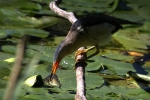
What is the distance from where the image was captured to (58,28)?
13.2ft

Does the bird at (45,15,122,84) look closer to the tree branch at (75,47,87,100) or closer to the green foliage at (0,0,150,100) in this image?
the tree branch at (75,47,87,100)

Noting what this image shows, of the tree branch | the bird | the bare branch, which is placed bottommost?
the tree branch

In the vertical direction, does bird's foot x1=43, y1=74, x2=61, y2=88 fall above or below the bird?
below

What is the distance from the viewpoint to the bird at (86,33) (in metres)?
2.29

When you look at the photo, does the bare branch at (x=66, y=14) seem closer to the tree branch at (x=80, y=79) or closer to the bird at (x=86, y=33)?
the bird at (x=86, y=33)

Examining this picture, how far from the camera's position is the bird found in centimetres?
229

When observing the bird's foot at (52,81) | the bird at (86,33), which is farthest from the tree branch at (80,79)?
the bird's foot at (52,81)

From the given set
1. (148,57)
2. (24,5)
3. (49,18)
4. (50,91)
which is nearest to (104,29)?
(50,91)

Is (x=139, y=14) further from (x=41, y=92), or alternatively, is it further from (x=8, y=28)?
(x=41, y=92)

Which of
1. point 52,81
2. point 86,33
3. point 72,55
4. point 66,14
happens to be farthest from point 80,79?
point 72,55

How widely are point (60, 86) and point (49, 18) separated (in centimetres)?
186

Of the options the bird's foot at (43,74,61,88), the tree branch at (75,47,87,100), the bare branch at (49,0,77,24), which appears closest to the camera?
the tree branch at (75,47,87,100)

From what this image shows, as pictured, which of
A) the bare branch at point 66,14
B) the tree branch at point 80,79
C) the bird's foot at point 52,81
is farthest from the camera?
the bare branch at point 66,14

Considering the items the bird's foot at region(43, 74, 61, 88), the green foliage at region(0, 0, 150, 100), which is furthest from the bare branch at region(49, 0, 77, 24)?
the bird's foot at region(43, 74, 61, 88)
